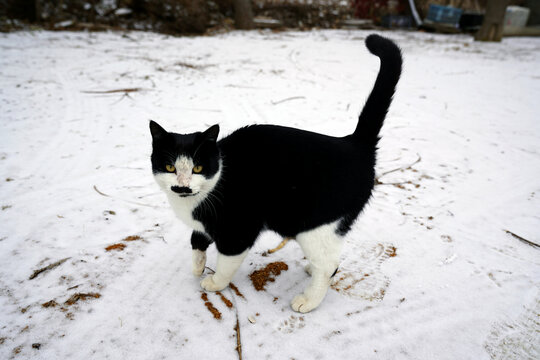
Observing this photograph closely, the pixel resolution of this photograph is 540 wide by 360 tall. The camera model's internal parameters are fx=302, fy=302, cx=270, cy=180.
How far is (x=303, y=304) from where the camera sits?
5.16 feet

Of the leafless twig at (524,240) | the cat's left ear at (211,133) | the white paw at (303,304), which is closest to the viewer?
the cat's left ear at (211,133)

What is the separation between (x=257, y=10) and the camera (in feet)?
40.1

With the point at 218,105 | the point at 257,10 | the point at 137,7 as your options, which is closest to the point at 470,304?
the point at 218,105

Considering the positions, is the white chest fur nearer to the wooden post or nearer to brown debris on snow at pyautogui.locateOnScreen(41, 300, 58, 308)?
brown debris on snow at pyautogui.locateOnScreen(41, 300, 58, 308)

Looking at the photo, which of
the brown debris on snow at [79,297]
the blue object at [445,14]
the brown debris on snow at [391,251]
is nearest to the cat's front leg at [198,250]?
the brown debris on snow at [79,297]

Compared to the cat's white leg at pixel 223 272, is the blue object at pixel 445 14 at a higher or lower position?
higher

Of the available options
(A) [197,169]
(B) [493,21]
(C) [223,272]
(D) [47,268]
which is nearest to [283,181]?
(A) [197,169]

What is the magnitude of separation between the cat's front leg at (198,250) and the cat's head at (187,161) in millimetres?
284

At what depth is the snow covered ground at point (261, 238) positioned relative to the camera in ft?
4.72

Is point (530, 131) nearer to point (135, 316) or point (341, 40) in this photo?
point (135, 316)

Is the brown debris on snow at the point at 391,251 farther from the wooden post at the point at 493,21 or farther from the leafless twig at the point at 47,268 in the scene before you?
the wooden post at the point at 493,21

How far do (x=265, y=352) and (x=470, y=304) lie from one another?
3.74 feet

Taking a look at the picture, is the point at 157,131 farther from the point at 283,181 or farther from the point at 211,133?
the point at 283,181

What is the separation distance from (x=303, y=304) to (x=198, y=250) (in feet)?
2.09
